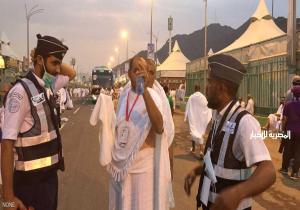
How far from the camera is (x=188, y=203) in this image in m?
7.39

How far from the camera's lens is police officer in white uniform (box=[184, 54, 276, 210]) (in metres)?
2.64

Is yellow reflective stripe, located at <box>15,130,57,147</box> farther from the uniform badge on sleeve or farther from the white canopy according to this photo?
the white canopy

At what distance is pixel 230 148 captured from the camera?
2.91 meters

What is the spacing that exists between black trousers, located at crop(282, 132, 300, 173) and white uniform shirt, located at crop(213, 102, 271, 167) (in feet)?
24.6

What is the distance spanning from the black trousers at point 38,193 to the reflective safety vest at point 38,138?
101 millimetres

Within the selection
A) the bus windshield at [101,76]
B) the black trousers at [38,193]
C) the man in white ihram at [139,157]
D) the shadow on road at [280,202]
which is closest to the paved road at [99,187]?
the shadow on road at [280,202]

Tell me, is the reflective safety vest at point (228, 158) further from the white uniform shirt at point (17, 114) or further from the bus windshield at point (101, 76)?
the bus windshield at point (101, 76)

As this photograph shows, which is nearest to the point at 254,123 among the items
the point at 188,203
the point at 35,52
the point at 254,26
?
the point at 35,52

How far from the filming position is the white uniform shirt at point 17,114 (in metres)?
3.31

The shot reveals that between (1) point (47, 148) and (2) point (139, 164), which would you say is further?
(2) point (139, 164)

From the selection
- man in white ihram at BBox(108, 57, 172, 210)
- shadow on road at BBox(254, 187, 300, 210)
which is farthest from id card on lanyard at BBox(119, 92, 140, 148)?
shadow on road at BBox(254, 187, 300, 210)

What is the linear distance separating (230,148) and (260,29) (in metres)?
27.9

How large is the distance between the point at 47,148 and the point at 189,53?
580ft

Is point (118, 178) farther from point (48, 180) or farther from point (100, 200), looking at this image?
point (100, 200)
